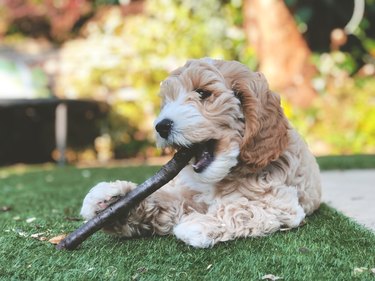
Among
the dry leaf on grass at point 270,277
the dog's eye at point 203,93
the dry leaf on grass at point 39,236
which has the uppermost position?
the dog's eye at point 203,93

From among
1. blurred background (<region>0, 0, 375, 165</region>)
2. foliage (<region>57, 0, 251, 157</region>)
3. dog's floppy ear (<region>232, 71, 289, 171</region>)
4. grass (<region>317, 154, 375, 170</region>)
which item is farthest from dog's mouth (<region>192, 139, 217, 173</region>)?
foliage (<region>57, 0, 251, 157</region>)

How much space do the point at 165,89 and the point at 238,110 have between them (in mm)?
425

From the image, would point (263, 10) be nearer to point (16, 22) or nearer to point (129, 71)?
point (129, 71)

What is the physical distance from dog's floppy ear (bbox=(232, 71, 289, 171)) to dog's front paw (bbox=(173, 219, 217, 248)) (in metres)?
0.46

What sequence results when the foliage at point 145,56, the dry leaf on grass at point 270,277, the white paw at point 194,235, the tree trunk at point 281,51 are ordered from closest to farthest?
the dry leaf on grass at point 270,277 → the white paw at point 194,235 → the tree trunk at point 281,51 → the foliage at point 145,56

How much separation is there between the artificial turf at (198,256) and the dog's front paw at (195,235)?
0.13 ft

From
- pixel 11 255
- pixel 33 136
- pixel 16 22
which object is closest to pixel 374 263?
pixel 11 255

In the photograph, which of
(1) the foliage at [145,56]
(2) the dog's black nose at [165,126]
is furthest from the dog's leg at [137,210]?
(1) the foliage at [145,56]

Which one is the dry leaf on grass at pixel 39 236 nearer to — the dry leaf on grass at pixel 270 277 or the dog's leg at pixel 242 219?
the dog's leg at pixel 242 219

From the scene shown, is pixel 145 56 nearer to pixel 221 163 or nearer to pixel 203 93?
pixel 203 93

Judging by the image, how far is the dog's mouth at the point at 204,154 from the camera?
3.12 m

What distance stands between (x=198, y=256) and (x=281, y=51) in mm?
9627

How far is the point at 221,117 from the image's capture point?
309 cm

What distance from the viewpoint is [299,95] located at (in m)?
11.8
